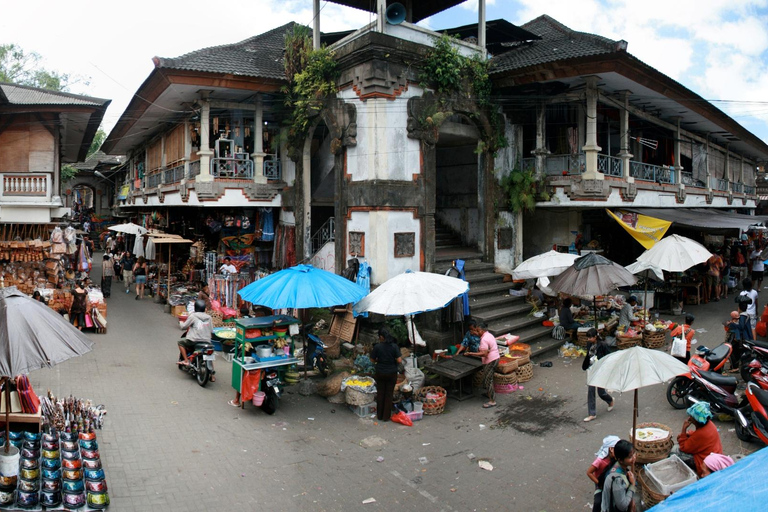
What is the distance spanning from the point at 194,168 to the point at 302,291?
8.84m

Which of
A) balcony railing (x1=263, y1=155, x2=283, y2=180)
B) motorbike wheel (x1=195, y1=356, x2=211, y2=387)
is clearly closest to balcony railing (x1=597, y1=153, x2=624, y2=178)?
balcony railing (x1=263, y1=155, x2=283, y2=180)

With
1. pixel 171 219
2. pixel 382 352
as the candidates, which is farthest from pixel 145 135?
pixel 382 352

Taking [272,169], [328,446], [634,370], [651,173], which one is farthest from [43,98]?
[651,173]

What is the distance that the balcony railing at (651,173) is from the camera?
17766 millimetres

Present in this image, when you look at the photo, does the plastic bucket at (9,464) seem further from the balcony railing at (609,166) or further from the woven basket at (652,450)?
the balcony railing at (609,166)

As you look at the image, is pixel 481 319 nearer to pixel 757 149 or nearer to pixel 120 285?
pixel 120 285

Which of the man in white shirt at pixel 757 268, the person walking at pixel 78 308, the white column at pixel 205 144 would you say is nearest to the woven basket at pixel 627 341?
the white column at pixel 205 144

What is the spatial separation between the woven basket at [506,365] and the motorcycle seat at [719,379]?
3.53 metres

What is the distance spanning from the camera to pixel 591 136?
14859 mm

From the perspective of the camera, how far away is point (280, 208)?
18.0 metres

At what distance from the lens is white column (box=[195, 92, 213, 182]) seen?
15625 millimetres

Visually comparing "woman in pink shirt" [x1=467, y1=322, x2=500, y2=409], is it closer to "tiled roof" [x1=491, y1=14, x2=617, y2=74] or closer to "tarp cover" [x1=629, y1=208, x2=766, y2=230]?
"tiled roof" [x1=491, y1=14, x2=617, y2=74]

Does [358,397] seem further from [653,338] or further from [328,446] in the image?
[653,338]

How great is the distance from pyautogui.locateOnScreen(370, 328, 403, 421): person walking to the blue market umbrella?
1.06m
